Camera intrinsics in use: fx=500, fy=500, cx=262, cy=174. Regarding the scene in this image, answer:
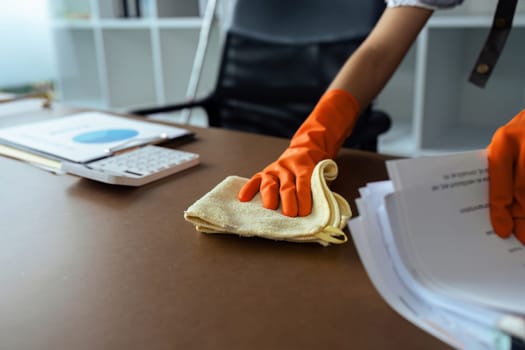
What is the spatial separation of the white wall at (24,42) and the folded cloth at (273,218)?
2.62 m

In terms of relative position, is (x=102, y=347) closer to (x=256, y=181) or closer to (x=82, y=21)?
(x=256, y=181)

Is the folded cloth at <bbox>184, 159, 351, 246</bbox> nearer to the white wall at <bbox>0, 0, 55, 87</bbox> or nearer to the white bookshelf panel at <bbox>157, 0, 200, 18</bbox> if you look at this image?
the white bookshelf panel at <bbox>157, 0, 200, 18</bbox>

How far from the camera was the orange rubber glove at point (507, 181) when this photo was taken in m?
0.43

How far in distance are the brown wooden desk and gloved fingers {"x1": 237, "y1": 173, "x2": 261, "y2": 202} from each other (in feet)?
0.24

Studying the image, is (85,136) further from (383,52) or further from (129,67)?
(129,67)

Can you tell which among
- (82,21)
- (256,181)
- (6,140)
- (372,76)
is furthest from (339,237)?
(82,21)

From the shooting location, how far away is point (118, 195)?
669mm

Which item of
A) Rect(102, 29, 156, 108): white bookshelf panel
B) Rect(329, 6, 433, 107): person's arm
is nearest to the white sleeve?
Rect(329, 6, 433, 107): person's arm

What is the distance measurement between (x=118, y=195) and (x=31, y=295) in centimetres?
24

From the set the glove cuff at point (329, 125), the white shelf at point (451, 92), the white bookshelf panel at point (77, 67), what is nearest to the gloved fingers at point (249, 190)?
the glove cuff at point (329, 125)

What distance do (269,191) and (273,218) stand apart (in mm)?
58

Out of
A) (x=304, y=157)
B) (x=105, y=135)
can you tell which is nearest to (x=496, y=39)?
(x=304, y=157)

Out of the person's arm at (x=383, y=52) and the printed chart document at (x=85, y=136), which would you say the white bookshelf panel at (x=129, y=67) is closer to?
the printed chart document at (x=85, y=136)

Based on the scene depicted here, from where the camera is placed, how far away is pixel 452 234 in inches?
16.0
